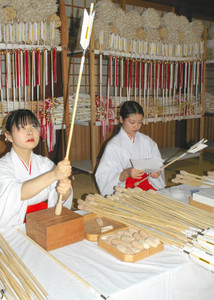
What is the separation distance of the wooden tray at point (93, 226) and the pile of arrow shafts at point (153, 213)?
0.03 metres

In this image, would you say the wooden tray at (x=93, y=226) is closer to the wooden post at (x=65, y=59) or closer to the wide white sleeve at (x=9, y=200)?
the wide white sleeve at (x=9, y=200)

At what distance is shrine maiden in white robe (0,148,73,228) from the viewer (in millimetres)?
1752

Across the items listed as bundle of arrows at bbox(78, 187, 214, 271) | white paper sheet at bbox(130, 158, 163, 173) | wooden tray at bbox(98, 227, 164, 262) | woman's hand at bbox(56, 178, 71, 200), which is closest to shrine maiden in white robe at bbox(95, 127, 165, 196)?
white paper sheet at bbox(130, 158, 163, 173)

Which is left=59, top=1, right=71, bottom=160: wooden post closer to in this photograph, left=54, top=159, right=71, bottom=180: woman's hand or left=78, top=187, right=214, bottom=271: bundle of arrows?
left=78, top=187, right=214, bottom=271: bundle of arrows

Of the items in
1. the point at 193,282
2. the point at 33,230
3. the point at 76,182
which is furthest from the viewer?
the point at 76,182

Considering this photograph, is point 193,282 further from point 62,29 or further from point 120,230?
point 62,29

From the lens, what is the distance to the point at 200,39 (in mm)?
5555

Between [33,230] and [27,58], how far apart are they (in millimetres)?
2598

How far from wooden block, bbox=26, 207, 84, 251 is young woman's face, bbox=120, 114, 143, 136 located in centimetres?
158

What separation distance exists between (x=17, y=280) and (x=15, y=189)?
2.17 ft

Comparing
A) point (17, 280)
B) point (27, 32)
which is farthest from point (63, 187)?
point (27, 32)

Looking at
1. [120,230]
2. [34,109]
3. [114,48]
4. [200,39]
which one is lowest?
[120,230]

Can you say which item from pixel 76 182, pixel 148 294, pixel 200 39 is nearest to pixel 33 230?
pixel 148 294

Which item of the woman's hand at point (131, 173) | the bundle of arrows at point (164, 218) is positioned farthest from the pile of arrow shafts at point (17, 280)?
the woman's hand at point (131, 173)
